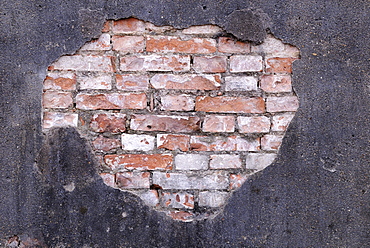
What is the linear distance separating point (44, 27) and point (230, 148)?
101 centimetres

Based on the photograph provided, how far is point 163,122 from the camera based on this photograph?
1288 mm

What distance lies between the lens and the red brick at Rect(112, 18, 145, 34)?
125 centimetres

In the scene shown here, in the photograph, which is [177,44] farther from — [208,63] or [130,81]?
[130,81]

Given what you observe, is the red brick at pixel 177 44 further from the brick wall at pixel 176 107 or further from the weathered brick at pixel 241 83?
the weathered brick at pixel 241 83

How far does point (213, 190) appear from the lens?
131 cm

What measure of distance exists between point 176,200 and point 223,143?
13.8 inches

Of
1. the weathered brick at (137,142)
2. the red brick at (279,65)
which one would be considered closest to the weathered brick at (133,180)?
the weathered brick at (137,142)

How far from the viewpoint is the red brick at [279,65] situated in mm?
1271

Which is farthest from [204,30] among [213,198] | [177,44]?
[213,198]

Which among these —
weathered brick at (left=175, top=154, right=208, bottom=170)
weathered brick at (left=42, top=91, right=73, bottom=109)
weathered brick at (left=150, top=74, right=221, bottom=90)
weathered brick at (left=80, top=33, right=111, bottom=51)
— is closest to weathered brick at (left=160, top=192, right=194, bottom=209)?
weathered brick at (left=175, top=154, right=208, bottom=170)

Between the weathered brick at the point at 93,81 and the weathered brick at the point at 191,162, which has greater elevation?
the weathered brick at the point at 93,81

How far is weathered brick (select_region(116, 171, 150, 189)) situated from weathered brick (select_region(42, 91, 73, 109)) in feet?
1.34

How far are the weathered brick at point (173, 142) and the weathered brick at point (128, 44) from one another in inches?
16.2

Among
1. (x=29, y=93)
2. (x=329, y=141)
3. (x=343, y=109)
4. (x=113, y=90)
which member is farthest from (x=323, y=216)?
(x=29, y=93)
